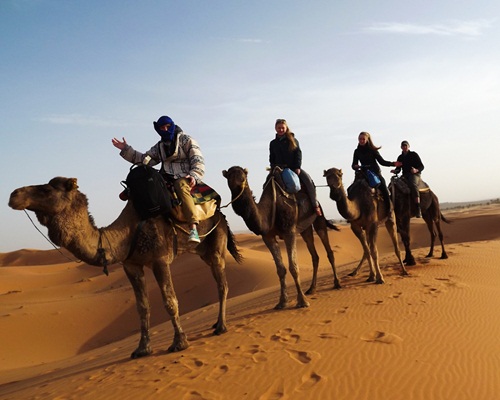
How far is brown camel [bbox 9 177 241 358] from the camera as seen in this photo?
16.0 ft

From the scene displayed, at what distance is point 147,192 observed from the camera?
5.73 meters

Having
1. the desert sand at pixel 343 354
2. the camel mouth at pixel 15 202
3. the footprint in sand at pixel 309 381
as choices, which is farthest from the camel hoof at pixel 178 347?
the camel mouth at pixel 15 202

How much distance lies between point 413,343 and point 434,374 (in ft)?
2.95

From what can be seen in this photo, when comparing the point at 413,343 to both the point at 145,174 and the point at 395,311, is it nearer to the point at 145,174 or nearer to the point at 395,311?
the point at 395,311

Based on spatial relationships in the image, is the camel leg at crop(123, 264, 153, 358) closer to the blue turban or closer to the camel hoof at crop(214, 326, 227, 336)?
the camel hoof at crop(214, 326, 227, 336)

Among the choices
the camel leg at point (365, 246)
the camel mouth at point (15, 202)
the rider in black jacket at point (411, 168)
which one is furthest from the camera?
the rider in black jacket at point (411, 168)

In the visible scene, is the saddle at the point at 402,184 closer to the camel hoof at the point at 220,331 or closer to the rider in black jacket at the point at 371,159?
the rider in black jacket at the point at 371,159

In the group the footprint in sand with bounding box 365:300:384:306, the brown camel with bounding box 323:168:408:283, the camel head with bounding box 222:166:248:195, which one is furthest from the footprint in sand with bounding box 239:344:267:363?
the brown camel with bounding box 323:168:408:283

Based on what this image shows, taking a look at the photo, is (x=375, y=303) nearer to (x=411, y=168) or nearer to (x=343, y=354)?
(x=343, y=354)

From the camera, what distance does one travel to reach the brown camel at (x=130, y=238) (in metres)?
4.89

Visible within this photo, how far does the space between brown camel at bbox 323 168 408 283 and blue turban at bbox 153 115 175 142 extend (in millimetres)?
3695

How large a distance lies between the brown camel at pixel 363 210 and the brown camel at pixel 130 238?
108 inches

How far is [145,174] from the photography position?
582cm

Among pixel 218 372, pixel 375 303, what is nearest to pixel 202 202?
pixel 218 372
